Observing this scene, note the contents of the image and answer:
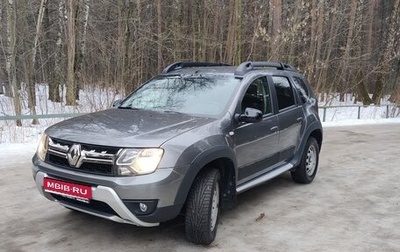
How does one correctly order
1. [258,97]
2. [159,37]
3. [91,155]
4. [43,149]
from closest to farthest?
[91,155], [43,149], [258,97], [159,37]

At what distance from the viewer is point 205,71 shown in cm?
532

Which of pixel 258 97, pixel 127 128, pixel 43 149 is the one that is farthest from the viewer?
pixel 258 97

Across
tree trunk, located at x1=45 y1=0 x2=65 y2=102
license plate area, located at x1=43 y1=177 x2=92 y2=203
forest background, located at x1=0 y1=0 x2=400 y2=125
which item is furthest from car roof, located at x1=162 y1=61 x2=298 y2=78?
tree trunk, located at x1=45 y1=0 x2=65 y2=102

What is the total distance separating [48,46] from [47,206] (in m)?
16.1

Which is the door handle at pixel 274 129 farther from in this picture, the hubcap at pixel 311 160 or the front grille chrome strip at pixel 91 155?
the front grille chrome strip at pixel 91 155

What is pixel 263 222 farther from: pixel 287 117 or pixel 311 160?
pixel 311 160

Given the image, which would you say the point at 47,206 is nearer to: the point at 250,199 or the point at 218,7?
the point at 250,199

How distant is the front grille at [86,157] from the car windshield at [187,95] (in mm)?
1218

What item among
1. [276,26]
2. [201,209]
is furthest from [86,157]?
[276,26]

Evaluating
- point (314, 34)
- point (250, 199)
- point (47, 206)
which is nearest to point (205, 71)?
point (250, 199)

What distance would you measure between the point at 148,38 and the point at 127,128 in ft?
41.0

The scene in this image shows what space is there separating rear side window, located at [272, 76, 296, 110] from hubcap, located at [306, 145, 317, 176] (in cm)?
91

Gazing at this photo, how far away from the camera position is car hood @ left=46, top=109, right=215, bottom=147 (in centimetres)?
366

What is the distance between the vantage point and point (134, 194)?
3518 mm
